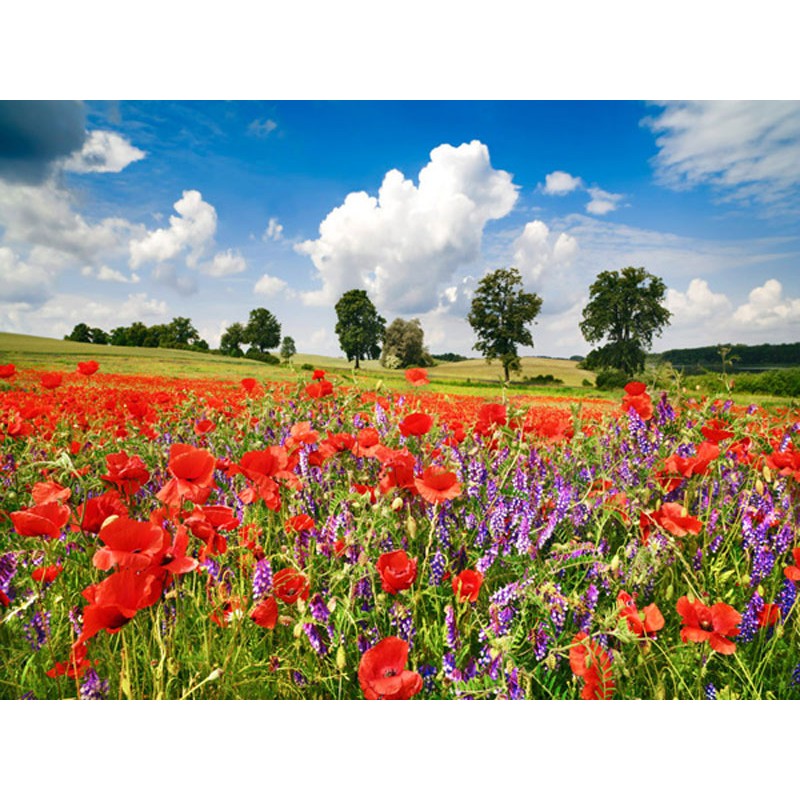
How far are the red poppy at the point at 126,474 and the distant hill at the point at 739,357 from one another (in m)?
2.36

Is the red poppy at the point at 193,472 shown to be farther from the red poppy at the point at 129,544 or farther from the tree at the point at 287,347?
the tree at the point at 287,347

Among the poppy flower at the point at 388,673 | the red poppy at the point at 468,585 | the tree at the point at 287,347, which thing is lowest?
the poppy flower at the point at 388,673

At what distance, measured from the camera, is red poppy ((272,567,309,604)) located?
1.31m

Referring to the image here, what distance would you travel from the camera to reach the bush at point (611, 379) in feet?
14.5

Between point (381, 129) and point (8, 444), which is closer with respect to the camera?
point (8, 444)

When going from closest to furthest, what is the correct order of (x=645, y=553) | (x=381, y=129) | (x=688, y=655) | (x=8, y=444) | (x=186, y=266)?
(x=645, y=553) → (x=688, y=655) → (x=8, y=444) → (x=381, y=129) → (x=186, y=266)

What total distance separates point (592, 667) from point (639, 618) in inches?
5.8

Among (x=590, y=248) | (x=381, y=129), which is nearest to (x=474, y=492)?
(x=590, y=248)

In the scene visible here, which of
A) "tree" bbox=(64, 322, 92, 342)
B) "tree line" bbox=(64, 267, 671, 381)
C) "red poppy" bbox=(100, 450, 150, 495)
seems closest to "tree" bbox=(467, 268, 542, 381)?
"tree line" bbox=(64, 267, 671, 381)

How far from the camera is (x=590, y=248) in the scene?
319 cm

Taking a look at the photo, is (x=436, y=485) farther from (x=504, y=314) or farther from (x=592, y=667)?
(x=504, y=314)

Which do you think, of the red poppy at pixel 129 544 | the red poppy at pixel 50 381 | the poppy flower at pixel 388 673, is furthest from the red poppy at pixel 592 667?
the red poppy at pixel 50 381
